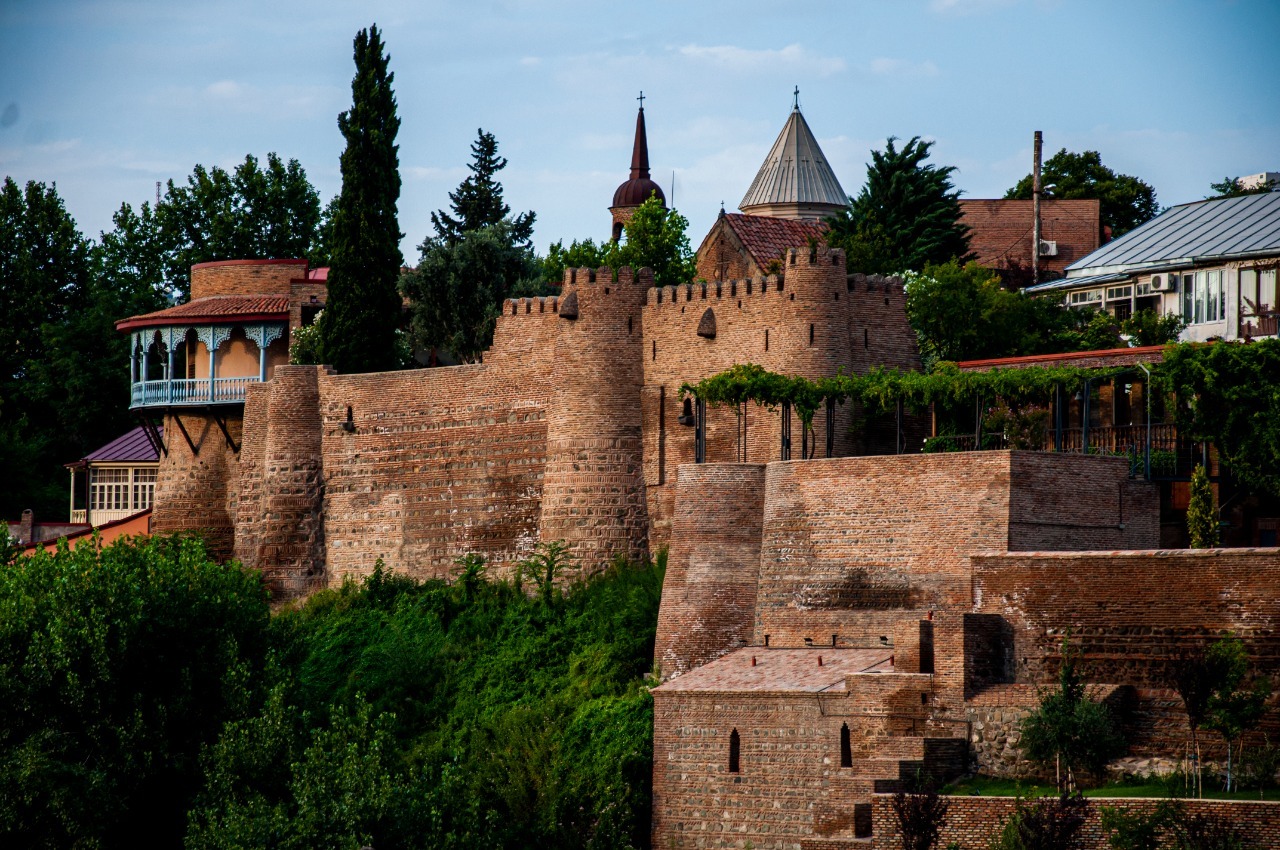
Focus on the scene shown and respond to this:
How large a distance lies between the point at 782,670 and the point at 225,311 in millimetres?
19796

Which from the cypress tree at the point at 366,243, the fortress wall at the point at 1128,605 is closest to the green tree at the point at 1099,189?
the cypress tree at the point at 366,243

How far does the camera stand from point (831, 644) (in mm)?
33500

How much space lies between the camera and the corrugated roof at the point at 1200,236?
153 feet

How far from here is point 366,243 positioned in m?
45.9

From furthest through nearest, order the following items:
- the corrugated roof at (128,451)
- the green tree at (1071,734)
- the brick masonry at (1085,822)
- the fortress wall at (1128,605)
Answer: the corrugated roof at (128,451) → the fortress wall at (1128,605) → the green tree at (1071,734) → the brick masonry at (1085,822)

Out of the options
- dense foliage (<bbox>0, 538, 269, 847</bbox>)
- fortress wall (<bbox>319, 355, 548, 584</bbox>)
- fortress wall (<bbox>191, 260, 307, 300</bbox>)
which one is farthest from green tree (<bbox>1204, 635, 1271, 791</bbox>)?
fortress wall (<bbox>191, 260, 307, 300</bbox>)

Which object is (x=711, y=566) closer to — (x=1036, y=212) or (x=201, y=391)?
(x=201, y=391)

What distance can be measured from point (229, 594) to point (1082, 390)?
1425cm

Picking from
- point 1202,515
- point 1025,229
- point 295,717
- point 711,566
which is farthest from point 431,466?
point 1025,229

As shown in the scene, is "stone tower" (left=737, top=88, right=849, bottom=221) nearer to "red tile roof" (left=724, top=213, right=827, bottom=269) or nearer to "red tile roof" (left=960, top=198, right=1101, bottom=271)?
"red tile roof" (left=960, top=198, right=1101, bottom=271)

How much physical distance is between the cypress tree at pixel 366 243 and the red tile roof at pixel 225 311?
2.49 metres

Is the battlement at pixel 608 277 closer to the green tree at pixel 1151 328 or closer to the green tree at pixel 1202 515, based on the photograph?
the green tree at pixel 1151 328

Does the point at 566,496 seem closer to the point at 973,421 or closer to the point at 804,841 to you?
the point at 973,421

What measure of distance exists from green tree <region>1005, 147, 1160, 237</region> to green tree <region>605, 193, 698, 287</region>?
Answer: 56.1ft
